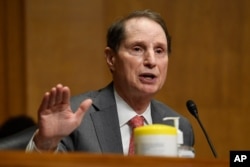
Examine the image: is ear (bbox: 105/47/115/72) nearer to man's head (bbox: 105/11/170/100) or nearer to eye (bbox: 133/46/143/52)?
man's head (bbox: 105/11/170/100)

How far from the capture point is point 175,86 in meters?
3.97

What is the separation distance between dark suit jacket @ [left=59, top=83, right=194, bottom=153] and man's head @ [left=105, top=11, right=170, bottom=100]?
0.27ft

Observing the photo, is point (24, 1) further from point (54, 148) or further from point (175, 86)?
point (54, 148)

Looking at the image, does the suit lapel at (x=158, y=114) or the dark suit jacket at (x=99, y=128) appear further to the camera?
the suit lapel at (x=158, y=114)

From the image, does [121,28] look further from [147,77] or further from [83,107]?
[83,107]

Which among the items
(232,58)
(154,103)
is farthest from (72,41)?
(154,103)

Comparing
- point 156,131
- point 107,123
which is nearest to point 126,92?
point 107,123

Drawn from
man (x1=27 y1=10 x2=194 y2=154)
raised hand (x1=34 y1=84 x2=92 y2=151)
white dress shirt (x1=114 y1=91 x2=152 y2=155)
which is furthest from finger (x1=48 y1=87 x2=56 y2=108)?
white dress shirt (x1=114 y1=91 x2=152 y2=155)

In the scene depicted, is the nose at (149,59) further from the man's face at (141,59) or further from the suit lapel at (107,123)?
the suit lapel at (107,123)

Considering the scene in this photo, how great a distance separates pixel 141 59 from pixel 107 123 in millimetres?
295

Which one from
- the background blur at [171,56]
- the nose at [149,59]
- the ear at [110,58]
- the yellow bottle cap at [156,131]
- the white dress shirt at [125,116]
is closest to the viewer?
the yellow bottle cap at [156,131]

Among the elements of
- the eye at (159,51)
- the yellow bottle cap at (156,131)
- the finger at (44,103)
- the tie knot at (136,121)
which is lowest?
the tie knot at (136,121)

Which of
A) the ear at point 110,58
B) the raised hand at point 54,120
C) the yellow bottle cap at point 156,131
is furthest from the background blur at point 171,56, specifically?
the yellow bottle cap at point 156,131

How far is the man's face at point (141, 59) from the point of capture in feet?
8.33
